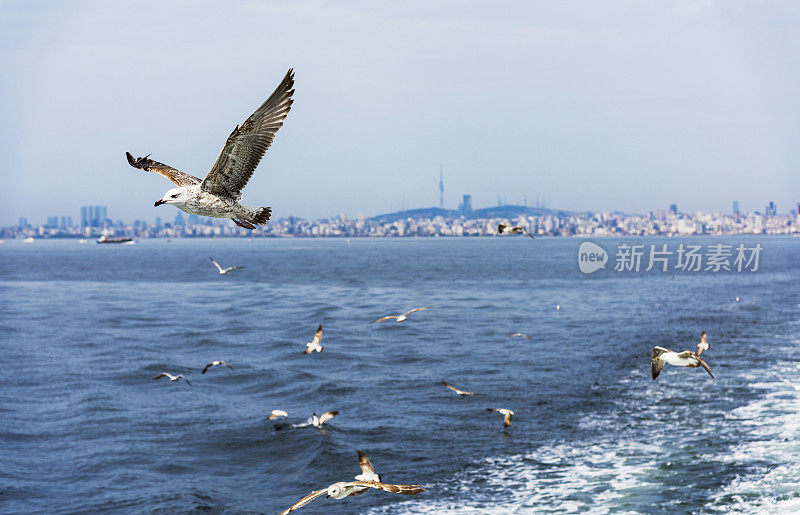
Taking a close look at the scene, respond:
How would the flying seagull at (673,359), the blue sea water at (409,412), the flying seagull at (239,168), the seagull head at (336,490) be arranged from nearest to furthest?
the flying seagull at (239,168)
the seagull head at (336,490)
the flying seagull at (673,359)
the blue sea water at (409,412)

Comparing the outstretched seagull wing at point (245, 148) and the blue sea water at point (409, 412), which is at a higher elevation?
the outstretched seagull wing at point (245, 148)

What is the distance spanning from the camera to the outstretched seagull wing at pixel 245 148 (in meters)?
4.63

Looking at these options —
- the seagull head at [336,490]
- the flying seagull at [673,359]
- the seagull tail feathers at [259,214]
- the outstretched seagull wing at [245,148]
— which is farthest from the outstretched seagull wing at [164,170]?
the flying seagull at [673,359]

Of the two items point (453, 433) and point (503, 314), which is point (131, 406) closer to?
point (453, 433)

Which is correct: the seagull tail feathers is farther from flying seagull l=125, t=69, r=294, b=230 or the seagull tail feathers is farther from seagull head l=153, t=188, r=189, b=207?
seagull head l=153, t=188, r=189, b=207

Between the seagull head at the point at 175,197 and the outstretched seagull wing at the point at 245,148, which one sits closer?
the seagull head at the point at 175,197

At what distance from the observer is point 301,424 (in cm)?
2528

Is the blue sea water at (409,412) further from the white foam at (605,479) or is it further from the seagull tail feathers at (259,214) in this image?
the seagull tail feathers at (259,214)

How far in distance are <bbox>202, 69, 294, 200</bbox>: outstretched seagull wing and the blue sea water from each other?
47.5ft

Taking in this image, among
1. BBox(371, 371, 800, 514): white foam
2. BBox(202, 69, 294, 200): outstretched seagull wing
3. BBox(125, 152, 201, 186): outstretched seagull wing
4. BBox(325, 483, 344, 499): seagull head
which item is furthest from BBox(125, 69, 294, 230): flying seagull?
BBox(371, 371, 800, 514): white foam

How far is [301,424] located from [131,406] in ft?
28.1

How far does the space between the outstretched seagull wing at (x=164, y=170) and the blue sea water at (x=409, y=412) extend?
44.1ft

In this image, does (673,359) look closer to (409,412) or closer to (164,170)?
(164,170)

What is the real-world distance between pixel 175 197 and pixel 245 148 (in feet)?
2.49
